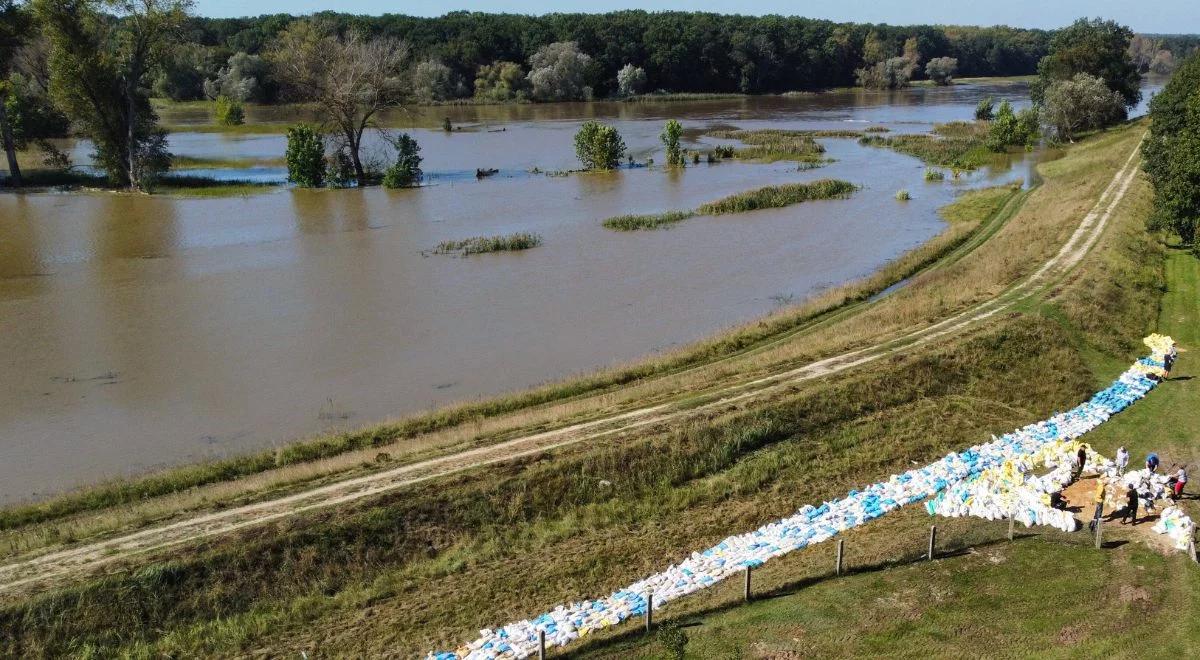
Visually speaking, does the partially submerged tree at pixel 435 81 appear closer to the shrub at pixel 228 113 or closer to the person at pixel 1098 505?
the shrub at pixel 228 113

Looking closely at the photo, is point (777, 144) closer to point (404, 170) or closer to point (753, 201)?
point (753, 201)

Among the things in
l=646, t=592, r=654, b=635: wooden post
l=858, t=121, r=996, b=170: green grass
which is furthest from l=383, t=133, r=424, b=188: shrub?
l=646, t=592, r=654, b=635: wooden post

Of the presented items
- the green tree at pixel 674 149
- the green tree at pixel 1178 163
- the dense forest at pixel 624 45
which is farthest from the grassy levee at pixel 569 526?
the dense forest at pixel 624 45

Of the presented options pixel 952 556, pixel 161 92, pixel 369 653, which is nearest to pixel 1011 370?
pixel 952 556

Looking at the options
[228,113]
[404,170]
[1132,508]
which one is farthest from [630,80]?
[1132,508]

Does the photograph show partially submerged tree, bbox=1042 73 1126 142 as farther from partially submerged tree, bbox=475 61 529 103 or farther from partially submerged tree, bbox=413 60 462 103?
partially submerged tree, bbox=413 60 462 103

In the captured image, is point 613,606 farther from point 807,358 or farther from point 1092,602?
point 807,358
